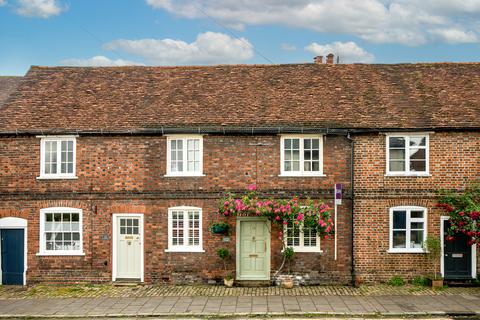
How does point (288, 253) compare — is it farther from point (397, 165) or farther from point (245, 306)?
point (397, 165)

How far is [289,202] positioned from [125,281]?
669 cm

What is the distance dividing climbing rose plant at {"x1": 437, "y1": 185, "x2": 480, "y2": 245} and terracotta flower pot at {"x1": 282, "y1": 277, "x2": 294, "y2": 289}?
220 inches

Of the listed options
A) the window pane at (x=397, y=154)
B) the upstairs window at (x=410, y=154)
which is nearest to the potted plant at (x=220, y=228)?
the upstairs window at (x=410, y=154)

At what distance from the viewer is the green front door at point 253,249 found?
679 inches

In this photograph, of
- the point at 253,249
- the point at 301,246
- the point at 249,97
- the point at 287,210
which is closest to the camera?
the point at 287,210

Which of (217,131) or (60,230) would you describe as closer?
(217,131)

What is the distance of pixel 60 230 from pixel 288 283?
8607 millimetres

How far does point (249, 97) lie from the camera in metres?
19.1

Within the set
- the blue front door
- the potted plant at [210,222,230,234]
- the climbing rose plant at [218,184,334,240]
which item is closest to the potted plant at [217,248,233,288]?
the potted plant at [210,222,230,234]

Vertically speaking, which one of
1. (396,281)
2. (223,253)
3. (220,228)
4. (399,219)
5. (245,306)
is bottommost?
(245,306)

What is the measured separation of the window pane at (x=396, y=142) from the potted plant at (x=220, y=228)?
6.63 meters

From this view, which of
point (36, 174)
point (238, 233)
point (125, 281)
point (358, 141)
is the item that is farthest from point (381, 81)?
point (36, 174)

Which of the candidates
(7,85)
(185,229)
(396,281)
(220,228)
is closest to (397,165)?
(396,281)

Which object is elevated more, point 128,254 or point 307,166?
point 307,166
